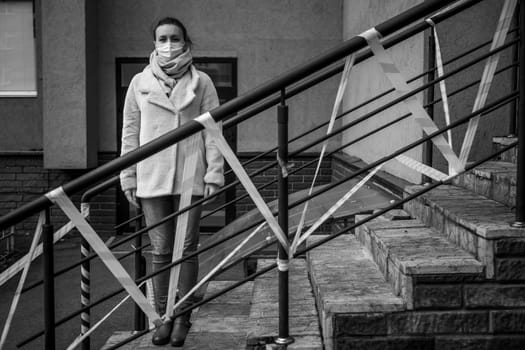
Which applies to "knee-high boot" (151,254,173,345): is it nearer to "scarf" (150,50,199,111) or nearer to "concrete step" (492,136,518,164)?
"scarf" (150,50,199,111)

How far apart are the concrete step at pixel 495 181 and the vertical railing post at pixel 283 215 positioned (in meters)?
1.08

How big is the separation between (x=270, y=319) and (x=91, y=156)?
6.45 meters

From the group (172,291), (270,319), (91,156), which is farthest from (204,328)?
(91,156)

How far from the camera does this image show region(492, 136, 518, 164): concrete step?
3627mm

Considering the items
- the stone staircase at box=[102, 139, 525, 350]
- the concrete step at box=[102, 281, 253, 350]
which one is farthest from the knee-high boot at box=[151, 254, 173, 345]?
the stone staircase at box=[102, 139, 525, 350]

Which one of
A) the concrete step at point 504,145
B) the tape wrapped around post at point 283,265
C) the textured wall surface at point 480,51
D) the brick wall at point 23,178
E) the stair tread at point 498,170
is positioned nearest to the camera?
the tape wrapped around post at point 283,265

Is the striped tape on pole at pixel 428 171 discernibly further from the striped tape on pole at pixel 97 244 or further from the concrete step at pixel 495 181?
the striped tape on pole at pixel 97 244

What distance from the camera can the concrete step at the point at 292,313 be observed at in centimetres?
263

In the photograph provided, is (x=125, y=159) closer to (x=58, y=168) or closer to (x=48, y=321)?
(x=48, y=321)

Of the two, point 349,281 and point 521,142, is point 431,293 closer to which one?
point 349,281

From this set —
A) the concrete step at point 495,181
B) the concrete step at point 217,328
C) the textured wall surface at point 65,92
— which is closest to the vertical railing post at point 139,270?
the concrete step at point 217,328

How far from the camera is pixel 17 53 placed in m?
9.21

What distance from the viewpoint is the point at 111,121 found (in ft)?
30.3

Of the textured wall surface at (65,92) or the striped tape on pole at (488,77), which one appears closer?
the striped tape on pole at (488,77)
